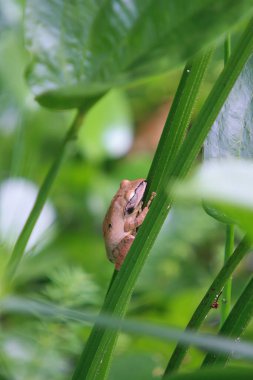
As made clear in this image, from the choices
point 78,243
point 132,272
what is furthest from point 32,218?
point 78,243

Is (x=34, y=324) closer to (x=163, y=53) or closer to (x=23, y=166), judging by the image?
(x=23, y=166)

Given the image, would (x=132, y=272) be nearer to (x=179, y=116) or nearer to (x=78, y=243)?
(x=179, y=116)

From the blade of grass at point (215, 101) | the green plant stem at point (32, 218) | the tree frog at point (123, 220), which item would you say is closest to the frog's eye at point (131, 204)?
the tree frog at point (123, 220)

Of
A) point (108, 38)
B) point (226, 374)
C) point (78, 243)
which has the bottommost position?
point (78, 243)

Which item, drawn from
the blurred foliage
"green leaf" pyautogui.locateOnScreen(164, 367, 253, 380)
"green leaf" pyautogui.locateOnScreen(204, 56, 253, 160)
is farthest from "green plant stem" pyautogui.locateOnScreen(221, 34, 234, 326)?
the blurred foliage

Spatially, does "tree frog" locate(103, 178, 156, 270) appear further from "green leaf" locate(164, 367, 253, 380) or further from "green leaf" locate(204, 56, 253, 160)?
"green leaf" locate(164, 367, 253, 380)

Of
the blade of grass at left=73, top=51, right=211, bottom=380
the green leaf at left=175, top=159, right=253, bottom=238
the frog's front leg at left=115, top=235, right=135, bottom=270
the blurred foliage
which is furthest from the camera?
the blurred foliage
